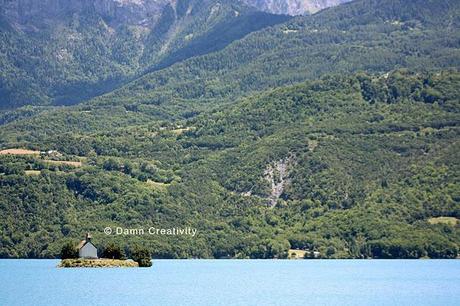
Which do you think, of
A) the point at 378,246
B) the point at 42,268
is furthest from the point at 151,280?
the point at 378,246

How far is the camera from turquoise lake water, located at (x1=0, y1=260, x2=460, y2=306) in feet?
347

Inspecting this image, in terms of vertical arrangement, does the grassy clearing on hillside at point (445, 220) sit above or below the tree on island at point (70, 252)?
below

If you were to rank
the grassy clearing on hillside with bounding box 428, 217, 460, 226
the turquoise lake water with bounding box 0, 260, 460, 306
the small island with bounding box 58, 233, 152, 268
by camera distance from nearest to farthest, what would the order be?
the turquoise lake water with bounding box 0, 260, 460, 306, the small island with bounding box 58, 233, 152, 268, the grassy clearing on hillside with bounding box 428, 217, 460, 226

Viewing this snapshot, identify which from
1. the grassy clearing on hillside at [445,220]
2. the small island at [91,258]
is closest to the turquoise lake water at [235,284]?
the small island at [91,258]

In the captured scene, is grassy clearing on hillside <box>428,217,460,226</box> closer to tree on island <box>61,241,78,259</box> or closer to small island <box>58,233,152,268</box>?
small island <box>58,233,152,268</box>

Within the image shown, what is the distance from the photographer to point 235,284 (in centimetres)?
12575

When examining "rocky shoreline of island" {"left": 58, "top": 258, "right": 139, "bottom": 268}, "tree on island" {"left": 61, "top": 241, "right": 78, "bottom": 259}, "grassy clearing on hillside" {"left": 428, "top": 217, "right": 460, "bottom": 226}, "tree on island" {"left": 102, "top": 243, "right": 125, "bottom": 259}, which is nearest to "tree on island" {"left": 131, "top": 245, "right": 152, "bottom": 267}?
"rocky shoreline of island" {"left": 58, "top": 258, "right": 139, "bottom": 268}

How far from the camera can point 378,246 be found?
19038cm

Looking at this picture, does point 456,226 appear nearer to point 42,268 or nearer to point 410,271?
point 410,271

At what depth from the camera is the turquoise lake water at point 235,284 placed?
105688mm

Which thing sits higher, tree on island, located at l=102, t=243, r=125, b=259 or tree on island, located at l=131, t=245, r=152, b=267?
tree on island, located at l=102, t=243, r=125, b=259

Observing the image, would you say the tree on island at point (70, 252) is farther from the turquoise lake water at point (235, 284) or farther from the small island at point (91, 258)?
the turquoise lake water at point (235, 284)

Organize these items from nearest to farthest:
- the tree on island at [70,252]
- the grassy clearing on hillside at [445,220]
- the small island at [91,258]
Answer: the small island at [91,258] → the tree on island at [70,252] → the grassy clearing on hillside at [445,220]

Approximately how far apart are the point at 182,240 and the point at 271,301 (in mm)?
95505
